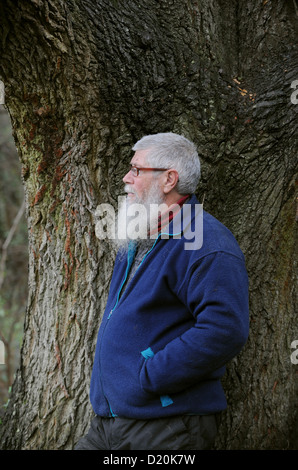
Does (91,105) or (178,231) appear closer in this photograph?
(178,231)

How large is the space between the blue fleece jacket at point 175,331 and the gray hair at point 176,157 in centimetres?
15

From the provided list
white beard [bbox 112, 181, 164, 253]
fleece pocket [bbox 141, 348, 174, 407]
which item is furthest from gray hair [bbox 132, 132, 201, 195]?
fleece pocket [bbox 141, 348, 174, 407]

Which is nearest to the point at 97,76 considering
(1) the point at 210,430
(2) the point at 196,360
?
(2) the point at 196,360

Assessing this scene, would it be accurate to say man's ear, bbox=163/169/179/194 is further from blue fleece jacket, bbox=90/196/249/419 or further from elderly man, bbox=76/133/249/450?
blue fleece jacket, bbox=90/196/249/419

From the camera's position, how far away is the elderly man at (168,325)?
2221 mm

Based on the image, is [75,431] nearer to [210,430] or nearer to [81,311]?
[81,311]

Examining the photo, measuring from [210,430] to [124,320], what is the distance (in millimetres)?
722

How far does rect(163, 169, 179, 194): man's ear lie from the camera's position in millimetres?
2615

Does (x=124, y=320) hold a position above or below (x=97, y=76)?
below

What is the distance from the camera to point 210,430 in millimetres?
2445

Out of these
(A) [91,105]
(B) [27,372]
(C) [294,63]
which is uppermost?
(C) [294,63]

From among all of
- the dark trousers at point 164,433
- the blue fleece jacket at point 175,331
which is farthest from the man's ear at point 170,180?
the dark trousers at point 164,433

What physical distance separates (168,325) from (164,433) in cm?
53

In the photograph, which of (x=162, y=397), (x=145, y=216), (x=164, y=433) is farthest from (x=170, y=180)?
(x=164, y=433)
